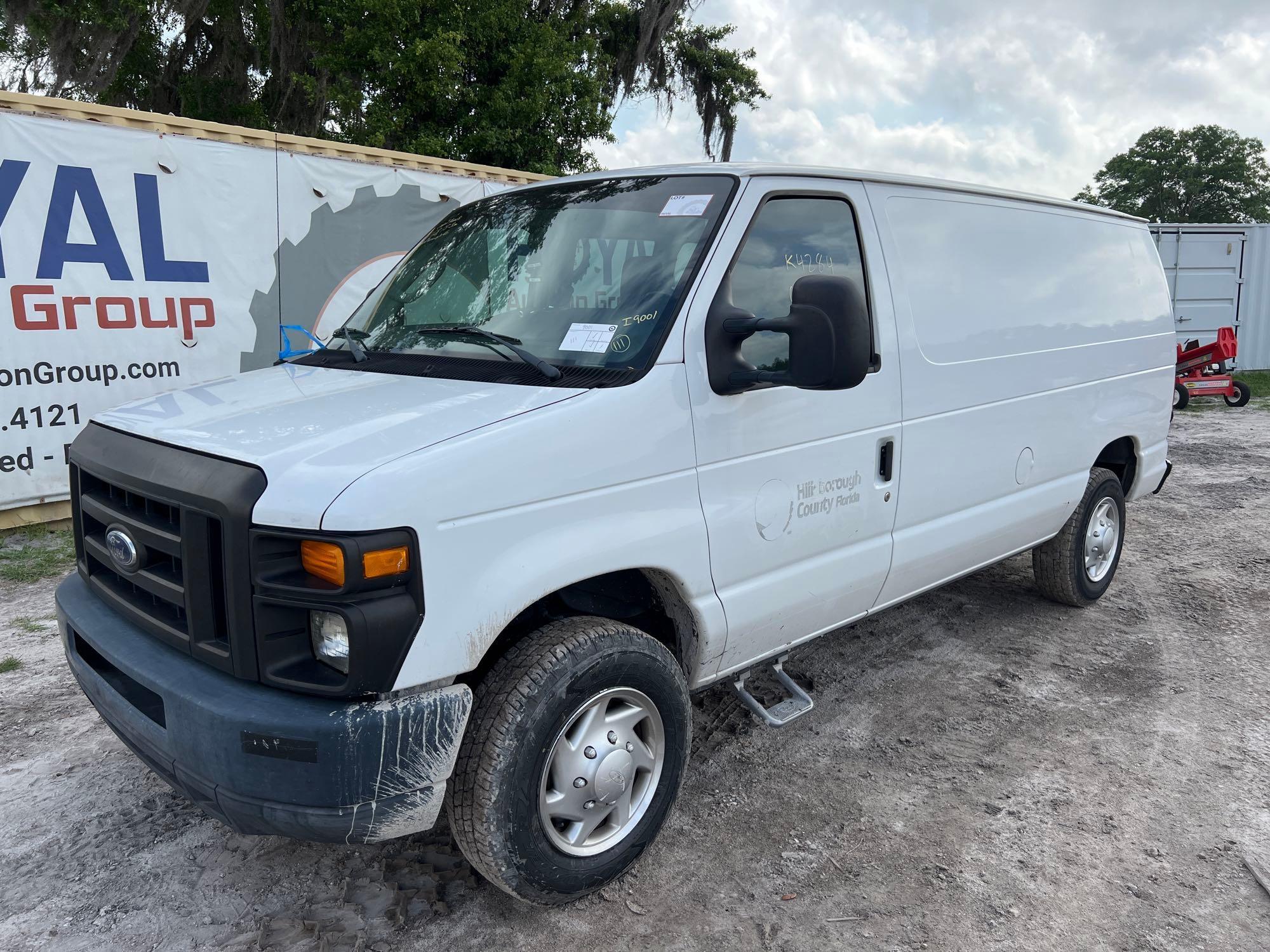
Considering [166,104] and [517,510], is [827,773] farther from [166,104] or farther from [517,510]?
[166,104]

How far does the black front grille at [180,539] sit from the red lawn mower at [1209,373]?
13.4 meters

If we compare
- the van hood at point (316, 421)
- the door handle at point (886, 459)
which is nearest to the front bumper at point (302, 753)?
the van hood at point (316, 421)

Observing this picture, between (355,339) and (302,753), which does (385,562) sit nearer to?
(302,753)

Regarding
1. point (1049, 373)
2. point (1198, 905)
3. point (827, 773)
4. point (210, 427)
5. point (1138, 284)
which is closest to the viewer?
point (210, 427)

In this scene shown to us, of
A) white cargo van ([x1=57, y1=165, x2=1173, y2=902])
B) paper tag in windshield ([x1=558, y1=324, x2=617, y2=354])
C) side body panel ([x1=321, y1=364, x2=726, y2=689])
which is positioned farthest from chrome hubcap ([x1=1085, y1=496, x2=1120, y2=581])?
paper tag in windshield ([x1=558, y1=324, x2=617, y2=354])

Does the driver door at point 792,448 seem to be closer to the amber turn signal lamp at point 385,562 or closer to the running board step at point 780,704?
the running board step at point 780,704

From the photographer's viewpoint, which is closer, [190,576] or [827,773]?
[190,576]

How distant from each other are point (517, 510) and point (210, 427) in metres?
0.94

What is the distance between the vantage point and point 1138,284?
17.4ft

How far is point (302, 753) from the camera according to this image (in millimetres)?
2186

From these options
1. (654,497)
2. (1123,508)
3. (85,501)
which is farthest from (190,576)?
(1123,508)

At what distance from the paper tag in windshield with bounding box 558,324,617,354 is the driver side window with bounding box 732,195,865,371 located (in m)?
0.44

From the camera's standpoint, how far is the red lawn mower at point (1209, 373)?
12.9 meters

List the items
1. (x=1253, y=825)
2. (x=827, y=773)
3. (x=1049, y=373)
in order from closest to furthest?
(x=1253, y=825), (x=827, y=773), (x=1049, y=373)
